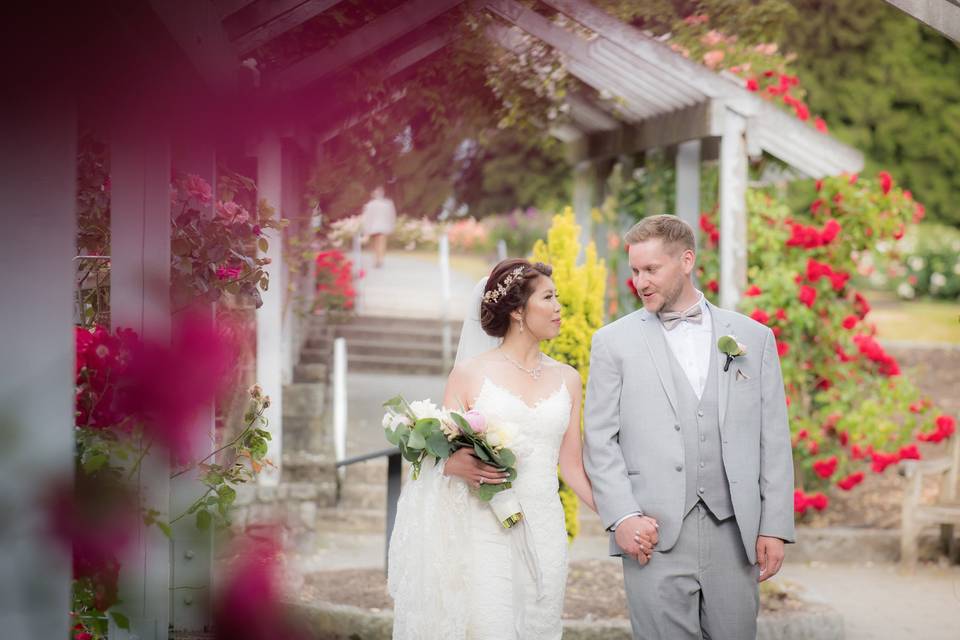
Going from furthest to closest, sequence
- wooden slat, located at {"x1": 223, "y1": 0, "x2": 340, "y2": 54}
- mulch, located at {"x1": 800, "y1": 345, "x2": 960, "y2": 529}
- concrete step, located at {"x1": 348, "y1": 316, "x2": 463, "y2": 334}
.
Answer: concrete step, located at {"x1": 348, "y1": 316, "x2": 463, "y2": 334} < mulch, located at {"x1": 800, "y1": 345, "x2": 960, "y2": 529} < wooden slat, located at {"x1": 223, "y1": 0, "x2": 340, "y2": 54}


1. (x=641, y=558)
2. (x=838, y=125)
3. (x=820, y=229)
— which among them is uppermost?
(x=838, y=125)

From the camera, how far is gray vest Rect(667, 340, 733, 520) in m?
3.67

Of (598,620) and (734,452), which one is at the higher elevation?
(734,452)

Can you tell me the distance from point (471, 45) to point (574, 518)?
368 cm

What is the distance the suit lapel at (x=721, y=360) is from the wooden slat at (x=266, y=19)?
6.16 feet

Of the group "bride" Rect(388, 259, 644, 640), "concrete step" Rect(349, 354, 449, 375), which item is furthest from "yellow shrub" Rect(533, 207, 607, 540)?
"concrete step" Rect(349, 354, 449, 375)

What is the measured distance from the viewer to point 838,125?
67.7 feet

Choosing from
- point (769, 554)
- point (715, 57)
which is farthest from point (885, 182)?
point (769, 554)

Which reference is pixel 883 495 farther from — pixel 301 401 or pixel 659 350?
pixel 659 350

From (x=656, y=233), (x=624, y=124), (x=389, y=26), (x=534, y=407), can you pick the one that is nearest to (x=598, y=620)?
(x=534, y=407)

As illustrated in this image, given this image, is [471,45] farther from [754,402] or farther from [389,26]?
[754,402]

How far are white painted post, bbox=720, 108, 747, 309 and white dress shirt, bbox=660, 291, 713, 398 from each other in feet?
12.8

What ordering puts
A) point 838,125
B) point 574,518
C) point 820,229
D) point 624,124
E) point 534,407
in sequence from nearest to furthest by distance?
point 534,407 → point 574,518 → point 820,229 → point 624,124 → point 838,125

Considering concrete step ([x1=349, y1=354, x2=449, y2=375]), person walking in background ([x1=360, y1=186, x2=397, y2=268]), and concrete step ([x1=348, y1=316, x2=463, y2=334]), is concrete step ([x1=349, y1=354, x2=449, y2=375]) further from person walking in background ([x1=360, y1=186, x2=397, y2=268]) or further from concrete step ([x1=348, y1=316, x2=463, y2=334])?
person walking in background ([x1=360, y1=186, x2=397, y2=268])
